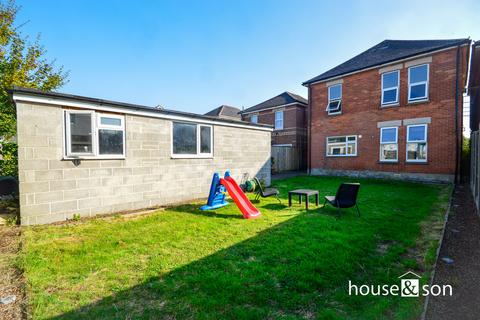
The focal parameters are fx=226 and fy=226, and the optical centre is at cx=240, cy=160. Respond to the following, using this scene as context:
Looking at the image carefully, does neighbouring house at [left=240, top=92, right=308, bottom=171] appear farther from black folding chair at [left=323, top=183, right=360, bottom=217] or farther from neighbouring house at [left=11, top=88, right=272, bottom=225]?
black folding chair at [left=323, top=183, right=360, bottom=217]

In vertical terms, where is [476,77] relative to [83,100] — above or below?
above

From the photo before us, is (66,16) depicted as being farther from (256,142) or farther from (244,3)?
(256,142)

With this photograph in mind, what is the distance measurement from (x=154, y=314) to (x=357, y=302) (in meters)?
2.27

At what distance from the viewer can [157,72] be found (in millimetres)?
12469

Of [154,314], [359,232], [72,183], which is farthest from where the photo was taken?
[72,183]

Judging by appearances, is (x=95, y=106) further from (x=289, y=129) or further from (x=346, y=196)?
(x=289, y=129)

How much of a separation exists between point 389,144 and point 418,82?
11.6 ft

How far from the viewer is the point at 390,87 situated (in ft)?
43.3

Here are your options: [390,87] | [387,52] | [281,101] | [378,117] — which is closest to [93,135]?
[378,117]

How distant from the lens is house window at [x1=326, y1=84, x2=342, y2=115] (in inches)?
613

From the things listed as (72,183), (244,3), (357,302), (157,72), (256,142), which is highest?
(244,3)

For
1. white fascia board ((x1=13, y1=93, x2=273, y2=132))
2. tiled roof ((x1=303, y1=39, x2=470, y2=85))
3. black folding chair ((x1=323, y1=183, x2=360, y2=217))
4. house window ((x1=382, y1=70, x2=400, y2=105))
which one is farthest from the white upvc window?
tiled roof ((x1=303, y1=39, x2=470, y2=85))

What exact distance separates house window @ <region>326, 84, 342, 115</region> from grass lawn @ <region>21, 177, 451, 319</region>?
10718 mm

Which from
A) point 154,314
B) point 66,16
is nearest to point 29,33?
point 66,16
